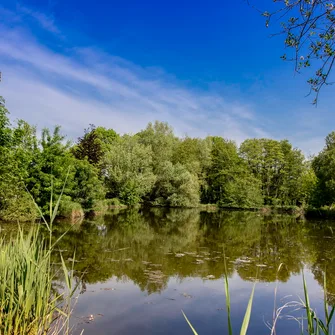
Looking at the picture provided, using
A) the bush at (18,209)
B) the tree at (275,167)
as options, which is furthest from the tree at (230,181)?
the bush at (18,209)

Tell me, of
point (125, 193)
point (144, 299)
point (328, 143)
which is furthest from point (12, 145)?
point (328, 143)

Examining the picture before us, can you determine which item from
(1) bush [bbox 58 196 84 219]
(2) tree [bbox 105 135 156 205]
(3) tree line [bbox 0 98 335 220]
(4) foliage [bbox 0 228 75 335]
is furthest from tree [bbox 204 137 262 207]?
(4) foliage [bbox 0 228 75 335]

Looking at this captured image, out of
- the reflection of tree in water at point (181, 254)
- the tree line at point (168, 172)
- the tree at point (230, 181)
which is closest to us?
the reflection of tree in water at point (181, 254)

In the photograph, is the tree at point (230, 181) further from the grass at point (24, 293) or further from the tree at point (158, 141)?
the grass at point (24, 293)

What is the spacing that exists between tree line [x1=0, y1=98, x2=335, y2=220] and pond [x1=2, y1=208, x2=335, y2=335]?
16.9 feet

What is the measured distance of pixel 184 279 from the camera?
7809 millimetres

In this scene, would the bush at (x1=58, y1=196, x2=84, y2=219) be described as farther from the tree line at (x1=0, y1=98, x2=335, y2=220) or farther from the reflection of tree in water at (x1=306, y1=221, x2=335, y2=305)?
the reflection of tree in water at (x1=306, y1=221, x2=335, y2=305)

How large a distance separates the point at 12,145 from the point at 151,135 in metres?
26.0

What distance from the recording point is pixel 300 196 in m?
38.3

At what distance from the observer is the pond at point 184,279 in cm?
522

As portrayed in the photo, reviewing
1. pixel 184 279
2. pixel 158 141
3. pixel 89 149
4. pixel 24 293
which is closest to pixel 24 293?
pixel 24 293

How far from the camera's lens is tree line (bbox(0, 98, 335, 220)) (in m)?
17.3

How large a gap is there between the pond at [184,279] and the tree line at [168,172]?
5.15 metres

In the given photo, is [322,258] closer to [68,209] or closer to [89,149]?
[68,209]
